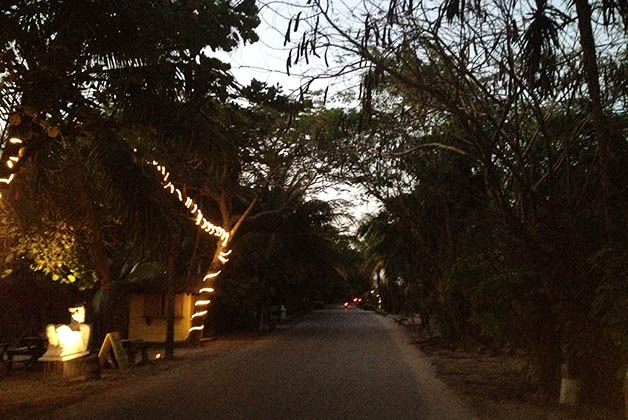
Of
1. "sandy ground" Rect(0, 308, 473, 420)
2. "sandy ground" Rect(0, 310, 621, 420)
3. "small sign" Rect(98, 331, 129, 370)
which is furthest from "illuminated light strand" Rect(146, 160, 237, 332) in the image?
"small sign" Rect(98, 331, 129, 370)

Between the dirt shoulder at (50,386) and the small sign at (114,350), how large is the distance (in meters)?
0.21

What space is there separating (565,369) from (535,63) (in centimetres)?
543

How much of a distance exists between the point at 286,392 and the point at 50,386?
4402 mm

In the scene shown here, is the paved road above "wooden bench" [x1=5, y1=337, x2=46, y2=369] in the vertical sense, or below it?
below

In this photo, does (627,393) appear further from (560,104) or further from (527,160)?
(560,104)

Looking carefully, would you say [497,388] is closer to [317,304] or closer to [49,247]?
[49,247]

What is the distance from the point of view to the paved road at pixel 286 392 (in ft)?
35.7

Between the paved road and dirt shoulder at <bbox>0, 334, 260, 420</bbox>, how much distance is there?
368mm

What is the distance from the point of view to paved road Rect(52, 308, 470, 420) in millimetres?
10867

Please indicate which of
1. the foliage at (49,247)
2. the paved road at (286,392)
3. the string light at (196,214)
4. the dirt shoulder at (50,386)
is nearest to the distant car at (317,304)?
the string light at (196,214)

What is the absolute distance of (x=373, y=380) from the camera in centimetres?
1523

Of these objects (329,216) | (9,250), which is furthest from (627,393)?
(329,216)

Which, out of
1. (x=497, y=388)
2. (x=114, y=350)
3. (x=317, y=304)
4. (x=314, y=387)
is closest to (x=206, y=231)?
(x=114, y=350)

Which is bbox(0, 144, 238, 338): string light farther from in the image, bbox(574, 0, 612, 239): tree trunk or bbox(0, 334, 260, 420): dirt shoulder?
bbox(574, 0, 612, 239): tree trunk
